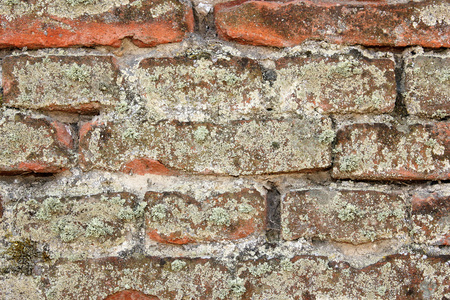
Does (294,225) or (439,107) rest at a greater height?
(439,107)

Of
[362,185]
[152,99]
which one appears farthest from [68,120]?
[362,185]

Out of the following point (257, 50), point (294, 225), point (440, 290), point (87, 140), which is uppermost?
point (257, 50)

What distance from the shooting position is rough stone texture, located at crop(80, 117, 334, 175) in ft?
3.40

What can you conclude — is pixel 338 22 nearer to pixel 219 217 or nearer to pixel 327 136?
pixel 327 136

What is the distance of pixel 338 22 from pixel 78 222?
78cm

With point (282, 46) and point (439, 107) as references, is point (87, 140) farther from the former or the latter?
point (439, 107)

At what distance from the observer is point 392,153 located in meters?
1.04

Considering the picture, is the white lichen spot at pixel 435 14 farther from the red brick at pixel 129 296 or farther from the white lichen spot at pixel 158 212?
the red brick at pixel 129 296

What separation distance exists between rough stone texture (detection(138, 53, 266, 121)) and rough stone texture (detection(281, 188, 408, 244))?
25 cm

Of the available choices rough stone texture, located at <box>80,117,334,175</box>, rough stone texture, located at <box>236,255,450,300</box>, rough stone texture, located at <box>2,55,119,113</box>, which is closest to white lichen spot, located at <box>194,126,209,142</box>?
rough stone texture, located at <box>80,117,334,175</box>

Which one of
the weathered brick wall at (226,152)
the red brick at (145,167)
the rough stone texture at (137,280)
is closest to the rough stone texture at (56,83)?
the weathered brick wall at (226,152)

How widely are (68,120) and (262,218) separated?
53 cm

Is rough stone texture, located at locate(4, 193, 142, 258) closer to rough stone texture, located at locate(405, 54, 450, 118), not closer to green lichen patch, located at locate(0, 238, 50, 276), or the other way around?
green lichen patch, located at locate(0, 238, 50, 276)

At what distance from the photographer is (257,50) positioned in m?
1.08
